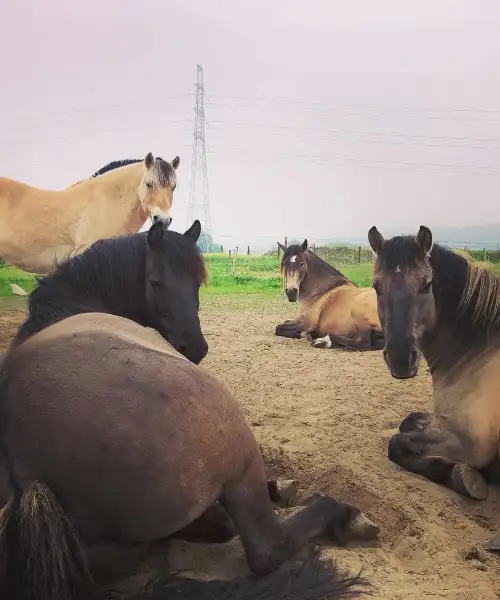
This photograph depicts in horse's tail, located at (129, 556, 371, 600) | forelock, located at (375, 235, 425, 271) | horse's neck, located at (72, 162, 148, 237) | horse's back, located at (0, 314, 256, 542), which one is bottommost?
horse's tail, located at (129, 556, 371, 600)

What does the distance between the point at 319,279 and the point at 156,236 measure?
20.7ft

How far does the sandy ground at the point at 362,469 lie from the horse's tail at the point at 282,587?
4.3 inches

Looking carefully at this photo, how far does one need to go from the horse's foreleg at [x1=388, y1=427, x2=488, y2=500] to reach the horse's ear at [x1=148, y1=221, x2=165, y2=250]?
182 centimetres

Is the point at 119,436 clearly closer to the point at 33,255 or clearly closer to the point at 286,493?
the point at 286,493

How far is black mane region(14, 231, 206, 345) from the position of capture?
333cm

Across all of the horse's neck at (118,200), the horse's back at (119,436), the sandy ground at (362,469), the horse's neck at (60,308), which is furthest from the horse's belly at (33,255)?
the horse's back at (119,436)

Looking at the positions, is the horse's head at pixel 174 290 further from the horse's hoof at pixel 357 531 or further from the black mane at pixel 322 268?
the black mane at pixel 322 268

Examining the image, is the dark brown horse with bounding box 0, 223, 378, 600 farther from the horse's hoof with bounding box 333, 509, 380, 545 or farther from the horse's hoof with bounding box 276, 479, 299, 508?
the horse's hoof with bounding box 276, 479, 299, 508

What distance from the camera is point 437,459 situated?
3.36m

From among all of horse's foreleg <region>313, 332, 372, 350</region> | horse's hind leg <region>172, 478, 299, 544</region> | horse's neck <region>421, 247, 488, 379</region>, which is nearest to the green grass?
horse's foreleg <region>313, 332, 372, 350</region>

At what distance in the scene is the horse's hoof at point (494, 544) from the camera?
2.56 meters

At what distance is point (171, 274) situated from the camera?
3.37m

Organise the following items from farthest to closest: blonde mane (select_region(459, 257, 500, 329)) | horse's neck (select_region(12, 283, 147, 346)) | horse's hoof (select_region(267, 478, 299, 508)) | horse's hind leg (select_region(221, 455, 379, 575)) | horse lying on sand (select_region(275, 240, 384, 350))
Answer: horse lying on sand (select_region(275, 240, 384, 350))
blonde mane (select_region(459, 257, 500, 329))
horse's neck (select_region(12, 283, 147, 346))
horse's hoof (select_region(267, 478, 299, 508))
horse's hind leg (select_region(221, 455, 379, 575))

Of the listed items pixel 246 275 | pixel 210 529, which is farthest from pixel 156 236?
pixel 246 275
